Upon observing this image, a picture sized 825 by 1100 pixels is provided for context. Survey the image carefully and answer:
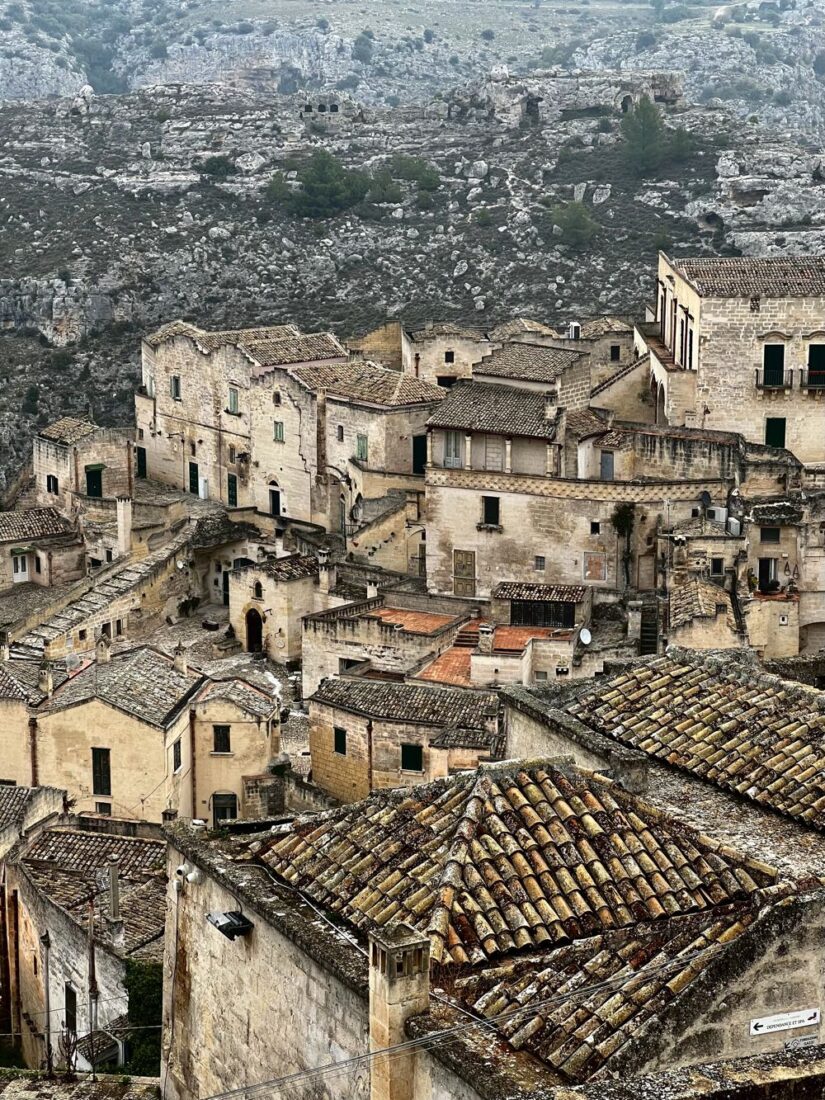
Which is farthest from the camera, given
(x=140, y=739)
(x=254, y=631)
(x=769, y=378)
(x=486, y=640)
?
(x=254, y=631)

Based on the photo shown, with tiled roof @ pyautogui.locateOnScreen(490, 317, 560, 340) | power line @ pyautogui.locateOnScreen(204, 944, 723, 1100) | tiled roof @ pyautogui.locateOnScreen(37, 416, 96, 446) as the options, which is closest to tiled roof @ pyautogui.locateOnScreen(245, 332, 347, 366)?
tiled roof @ pyautogui.locateOnScreen(490, 317, 560, 340)

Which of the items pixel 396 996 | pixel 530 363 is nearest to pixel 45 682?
pixel 530 363

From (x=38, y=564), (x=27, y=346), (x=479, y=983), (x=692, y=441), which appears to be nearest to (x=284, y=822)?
(x=479, y=983)

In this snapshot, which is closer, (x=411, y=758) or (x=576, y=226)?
(x=411, y=758)

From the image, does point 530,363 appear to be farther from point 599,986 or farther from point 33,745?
point 599,986

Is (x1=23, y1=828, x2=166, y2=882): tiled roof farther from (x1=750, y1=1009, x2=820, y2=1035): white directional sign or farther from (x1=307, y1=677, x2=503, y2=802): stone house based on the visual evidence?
(x1=750, y1=1009, x2=820, y2=1035): white directional sign

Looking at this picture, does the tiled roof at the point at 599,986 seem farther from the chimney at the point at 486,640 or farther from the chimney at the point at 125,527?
the chimney at the point at 125,527

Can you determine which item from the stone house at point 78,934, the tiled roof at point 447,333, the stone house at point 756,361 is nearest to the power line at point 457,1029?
the stone house at point 78,934
